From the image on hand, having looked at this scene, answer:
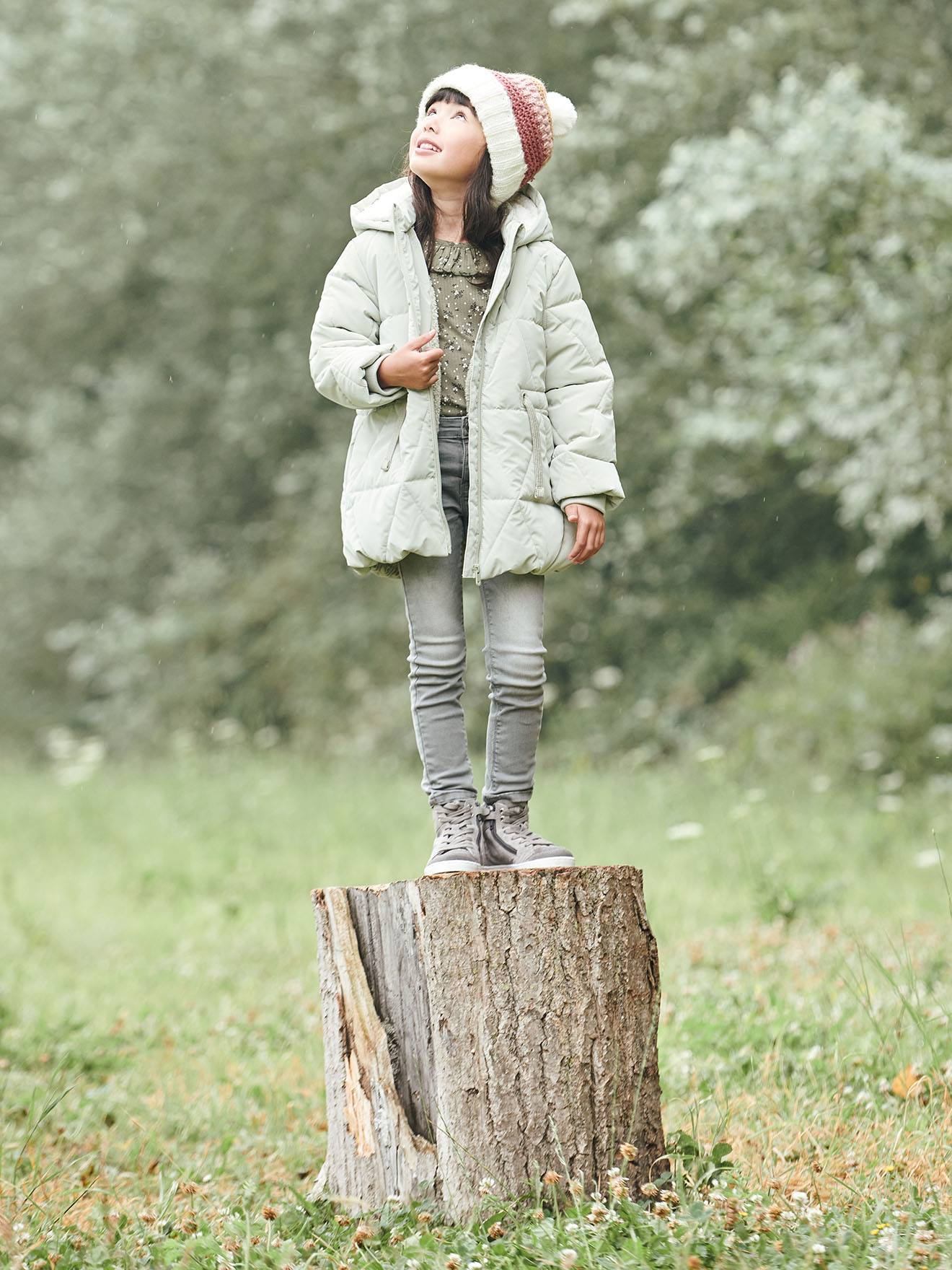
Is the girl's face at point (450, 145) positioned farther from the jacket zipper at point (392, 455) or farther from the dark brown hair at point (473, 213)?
the jacket zipper at point (392, 455)

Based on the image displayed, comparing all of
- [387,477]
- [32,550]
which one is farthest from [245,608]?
[387,477]

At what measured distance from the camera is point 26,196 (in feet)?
62.0

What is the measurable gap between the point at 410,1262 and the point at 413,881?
0.87 meters

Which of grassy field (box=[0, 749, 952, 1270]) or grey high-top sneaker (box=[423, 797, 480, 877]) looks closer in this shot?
grassy field (box=[0, 749, 952, 1270])

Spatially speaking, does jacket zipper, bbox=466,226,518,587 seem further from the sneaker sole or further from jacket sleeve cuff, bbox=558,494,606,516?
the sneaker sole

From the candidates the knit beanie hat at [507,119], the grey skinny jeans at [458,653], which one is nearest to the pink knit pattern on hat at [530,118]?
the knit beanie hat at [507,119]

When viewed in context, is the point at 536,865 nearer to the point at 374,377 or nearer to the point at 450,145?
the point at 374,377

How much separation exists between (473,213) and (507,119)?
0.81 ft

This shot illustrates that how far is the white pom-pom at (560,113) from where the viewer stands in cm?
421

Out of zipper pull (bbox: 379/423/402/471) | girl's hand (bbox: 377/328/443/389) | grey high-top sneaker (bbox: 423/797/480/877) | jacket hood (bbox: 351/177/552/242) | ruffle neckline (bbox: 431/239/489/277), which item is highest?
jacket hood (bbox: 351/177/552/242)

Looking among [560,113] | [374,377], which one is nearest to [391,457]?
[374,377]

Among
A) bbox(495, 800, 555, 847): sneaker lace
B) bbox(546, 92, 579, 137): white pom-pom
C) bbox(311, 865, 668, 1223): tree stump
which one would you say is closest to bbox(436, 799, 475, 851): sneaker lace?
bbox(495, 800, 555, 847): sneaker lace

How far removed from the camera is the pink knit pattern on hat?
4055 millimetres

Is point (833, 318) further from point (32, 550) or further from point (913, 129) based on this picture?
point (32, 550)
